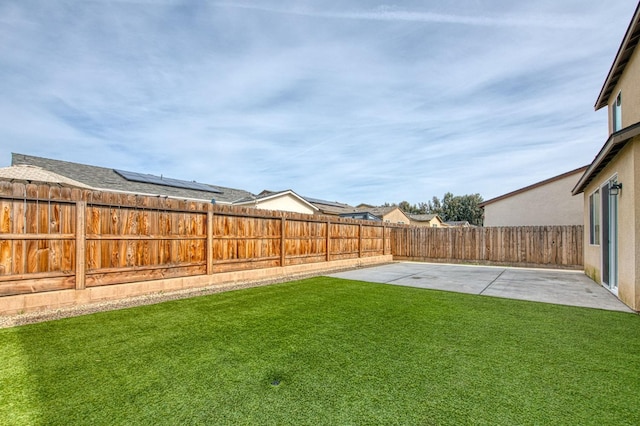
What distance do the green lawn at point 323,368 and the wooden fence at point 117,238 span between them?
992mm

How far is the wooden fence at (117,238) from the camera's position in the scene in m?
4.60

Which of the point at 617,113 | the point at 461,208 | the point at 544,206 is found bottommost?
the point at 544,206

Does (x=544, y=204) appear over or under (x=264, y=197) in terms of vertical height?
under

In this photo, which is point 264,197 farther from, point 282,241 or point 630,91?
point 630,91

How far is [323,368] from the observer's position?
2922 mm

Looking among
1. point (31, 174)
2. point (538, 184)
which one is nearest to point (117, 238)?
point (31, 174)

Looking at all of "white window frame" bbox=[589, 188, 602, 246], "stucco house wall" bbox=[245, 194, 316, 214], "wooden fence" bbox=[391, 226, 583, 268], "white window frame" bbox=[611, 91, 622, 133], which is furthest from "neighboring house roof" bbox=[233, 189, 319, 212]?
"white window frame" bbox=[611, 91, 622, 133]

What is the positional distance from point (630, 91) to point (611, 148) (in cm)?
202

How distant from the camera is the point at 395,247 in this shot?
51.6ft

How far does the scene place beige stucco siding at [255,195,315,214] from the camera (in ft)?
61.8

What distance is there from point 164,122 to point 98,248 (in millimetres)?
9866

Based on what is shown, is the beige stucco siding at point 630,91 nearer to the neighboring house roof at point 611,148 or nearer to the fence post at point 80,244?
the neighboring house roof at point 611,148

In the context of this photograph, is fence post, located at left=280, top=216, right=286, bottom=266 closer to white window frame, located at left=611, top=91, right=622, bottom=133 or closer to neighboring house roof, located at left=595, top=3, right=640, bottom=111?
neighboring house roof, located at left=595, top=3, right=640, bottom=111

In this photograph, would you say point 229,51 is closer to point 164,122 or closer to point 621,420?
point 164,122
